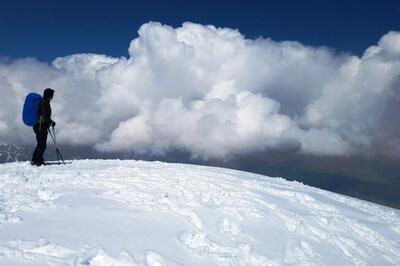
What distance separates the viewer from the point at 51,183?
14.2 meters

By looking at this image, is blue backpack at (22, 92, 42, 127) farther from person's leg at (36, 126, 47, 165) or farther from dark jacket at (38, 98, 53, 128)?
person's leg at (36, 126, 47, 165)

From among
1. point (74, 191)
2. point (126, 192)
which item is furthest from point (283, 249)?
point (74, 191)

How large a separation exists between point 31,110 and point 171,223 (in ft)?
32.8

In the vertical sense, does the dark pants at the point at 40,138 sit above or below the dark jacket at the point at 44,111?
below

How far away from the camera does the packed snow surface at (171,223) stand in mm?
9023

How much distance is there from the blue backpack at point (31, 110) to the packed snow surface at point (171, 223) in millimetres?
1995

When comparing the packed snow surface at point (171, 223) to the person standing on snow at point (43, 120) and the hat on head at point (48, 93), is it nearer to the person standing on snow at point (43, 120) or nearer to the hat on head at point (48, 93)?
the person standing on snow at point (43, 120)

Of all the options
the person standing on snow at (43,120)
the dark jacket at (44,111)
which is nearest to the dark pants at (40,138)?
the person standing on snow at (43,120)

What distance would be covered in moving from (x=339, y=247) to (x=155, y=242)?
19.8ft

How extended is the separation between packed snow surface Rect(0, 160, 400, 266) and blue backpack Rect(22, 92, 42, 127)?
1.99 meters

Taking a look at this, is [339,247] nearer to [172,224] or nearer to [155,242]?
[172,224]

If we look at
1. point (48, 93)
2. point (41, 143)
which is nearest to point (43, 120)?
point (41, 143)

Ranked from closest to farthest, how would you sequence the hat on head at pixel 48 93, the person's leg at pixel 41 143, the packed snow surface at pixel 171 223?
the packed snow surface at pixel 171 223
the hat on head at pixel 48 93
the person's leg at pixel 41 143

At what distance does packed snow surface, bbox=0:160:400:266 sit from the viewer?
29.6 feet
